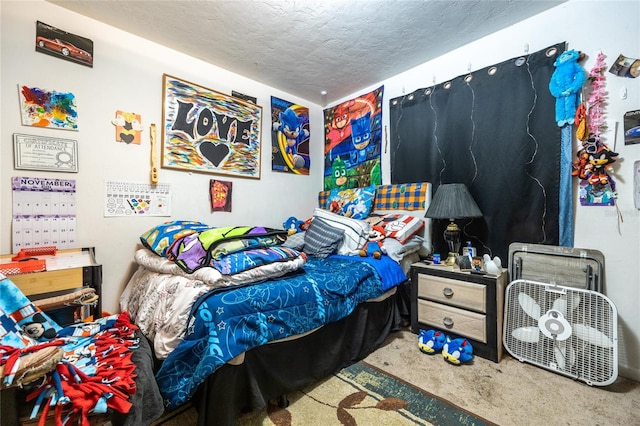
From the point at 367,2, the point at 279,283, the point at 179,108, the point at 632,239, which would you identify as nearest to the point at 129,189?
the point at 179,108

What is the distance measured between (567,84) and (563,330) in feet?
5.26

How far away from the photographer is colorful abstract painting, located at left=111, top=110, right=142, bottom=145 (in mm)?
2025

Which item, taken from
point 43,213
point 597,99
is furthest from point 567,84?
point 43,213

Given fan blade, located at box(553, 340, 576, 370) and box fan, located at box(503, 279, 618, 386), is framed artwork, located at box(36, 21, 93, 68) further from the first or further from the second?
fan blade, located at box(553, 340, 576, 370)

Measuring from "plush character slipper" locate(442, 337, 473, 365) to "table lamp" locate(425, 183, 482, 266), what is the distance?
1.87 ft

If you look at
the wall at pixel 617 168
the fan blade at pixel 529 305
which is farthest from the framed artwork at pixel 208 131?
the wall at pixel 617 168

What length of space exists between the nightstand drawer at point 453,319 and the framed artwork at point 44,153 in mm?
2782

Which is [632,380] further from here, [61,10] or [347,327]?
[61,10]

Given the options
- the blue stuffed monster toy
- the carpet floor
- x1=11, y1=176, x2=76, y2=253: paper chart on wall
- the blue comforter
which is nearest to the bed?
the blue comforter

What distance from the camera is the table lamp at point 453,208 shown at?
2.02 metres

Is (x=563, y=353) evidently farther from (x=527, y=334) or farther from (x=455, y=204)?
(x=455, y=204)

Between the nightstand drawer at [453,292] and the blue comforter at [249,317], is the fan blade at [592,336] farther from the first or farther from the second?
the blue comforter at [249,317]

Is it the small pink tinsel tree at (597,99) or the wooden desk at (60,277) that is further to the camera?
the small pink tinsel tree at (597,99)

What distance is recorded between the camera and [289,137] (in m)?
3.14
